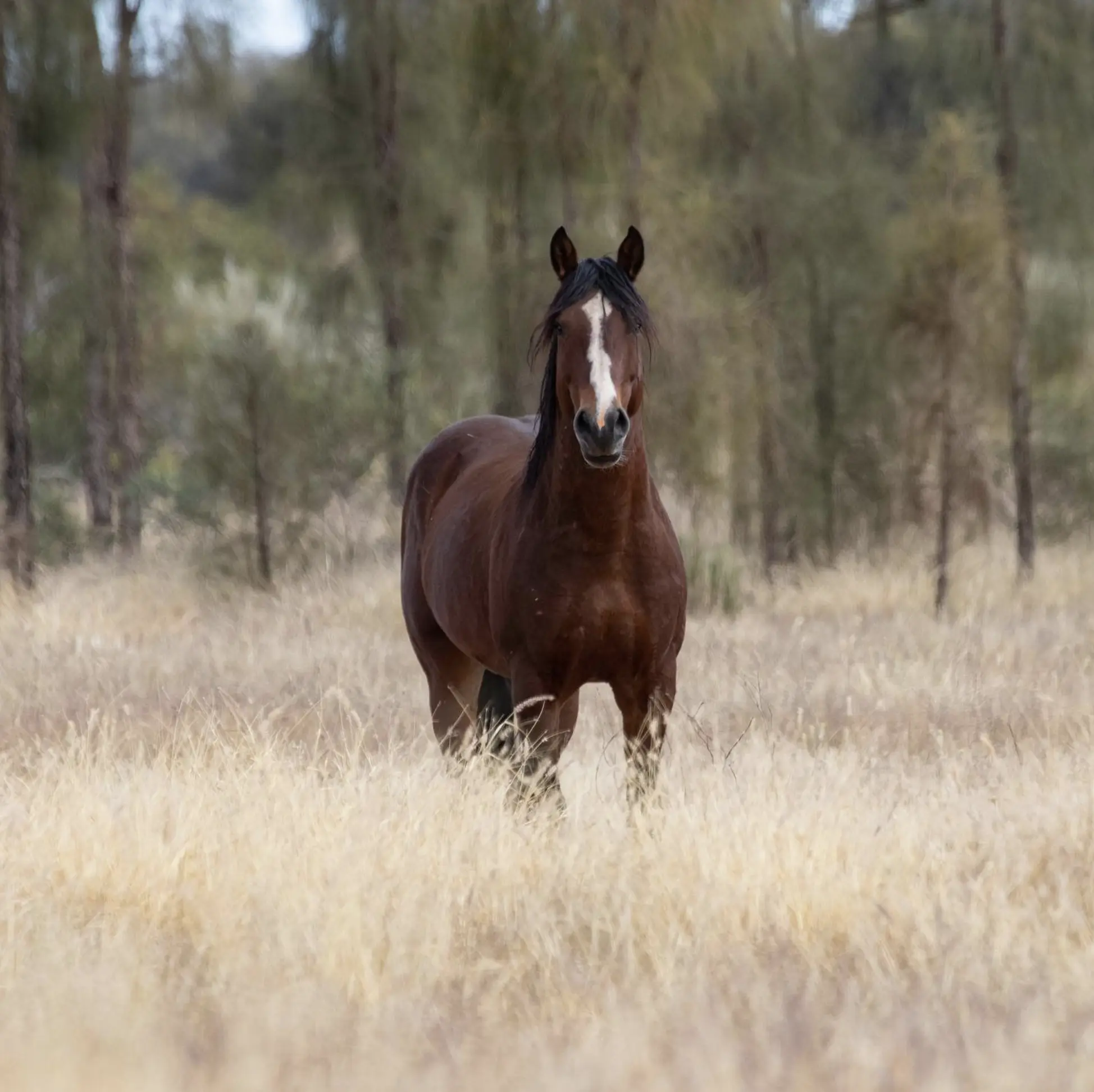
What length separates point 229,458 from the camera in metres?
13.3

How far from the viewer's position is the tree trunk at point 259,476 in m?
13.2

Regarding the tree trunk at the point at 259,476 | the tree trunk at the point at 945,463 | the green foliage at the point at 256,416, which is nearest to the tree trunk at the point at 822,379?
the tree trunk at the point at 945,463

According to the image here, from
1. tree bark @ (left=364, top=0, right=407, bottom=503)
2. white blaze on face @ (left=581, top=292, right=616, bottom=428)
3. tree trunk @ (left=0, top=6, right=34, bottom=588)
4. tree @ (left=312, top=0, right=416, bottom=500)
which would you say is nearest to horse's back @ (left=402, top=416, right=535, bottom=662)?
white blaze on face @ (left=581, top=292, right=616, bottom=428)

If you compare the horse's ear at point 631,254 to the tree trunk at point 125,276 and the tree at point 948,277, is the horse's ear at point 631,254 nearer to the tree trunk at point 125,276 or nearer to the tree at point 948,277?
the tree at point 948,277

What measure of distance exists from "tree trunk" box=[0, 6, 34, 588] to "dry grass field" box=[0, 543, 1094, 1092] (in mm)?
5704

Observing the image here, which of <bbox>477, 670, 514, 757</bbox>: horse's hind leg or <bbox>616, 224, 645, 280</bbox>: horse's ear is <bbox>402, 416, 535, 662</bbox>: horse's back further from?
<bbox>616, 224, 645, 280</bbox>: horse's ear

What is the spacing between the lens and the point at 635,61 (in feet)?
35.9

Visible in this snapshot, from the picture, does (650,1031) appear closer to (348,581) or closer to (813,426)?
(348,581)

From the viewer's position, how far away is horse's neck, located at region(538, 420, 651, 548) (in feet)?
16.0

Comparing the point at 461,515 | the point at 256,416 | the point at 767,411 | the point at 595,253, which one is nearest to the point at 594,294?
the point at 461,515

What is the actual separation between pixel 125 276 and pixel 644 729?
36.6 feet

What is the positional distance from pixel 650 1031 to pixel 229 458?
10749 millimetres

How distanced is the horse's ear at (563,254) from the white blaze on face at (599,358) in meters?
0.43

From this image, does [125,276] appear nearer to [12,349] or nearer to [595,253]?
[12,349]
